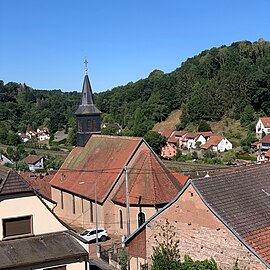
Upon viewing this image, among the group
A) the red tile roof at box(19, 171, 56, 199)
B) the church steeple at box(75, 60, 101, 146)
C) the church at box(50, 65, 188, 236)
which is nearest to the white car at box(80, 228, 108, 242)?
the church at box(50, 65, 188, 236)

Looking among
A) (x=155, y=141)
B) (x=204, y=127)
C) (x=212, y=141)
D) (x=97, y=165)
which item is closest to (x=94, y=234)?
(x=97, y=165)

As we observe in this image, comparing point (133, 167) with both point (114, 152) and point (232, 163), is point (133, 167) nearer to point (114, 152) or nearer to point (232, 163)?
point (114, 152)

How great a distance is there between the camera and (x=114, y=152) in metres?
36.0

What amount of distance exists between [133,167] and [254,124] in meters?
63.4

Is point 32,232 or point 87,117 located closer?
point 32,232

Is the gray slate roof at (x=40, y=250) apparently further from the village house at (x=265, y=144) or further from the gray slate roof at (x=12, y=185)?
Result: the village house at (x=265, y=144)

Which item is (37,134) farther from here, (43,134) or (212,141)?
(212,141)

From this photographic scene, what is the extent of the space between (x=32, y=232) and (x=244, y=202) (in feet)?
33.6

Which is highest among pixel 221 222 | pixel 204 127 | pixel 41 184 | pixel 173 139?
pixel 204 127

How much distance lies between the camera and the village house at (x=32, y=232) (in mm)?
14094

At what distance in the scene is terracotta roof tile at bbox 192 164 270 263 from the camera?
18.8m

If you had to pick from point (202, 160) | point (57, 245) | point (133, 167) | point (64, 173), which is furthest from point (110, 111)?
point (57, 245)

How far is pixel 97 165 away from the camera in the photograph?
36688 millimetres

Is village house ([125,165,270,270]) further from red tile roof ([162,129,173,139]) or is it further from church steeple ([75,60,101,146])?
red tile roof ([162,129,173,139])
